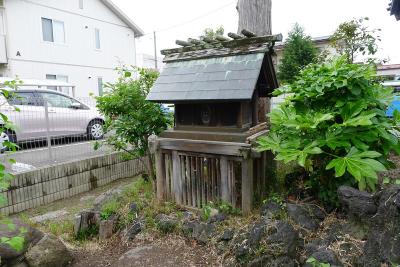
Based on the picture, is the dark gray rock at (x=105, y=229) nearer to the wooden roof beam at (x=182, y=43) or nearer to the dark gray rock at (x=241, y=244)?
the dark gray rock at (x=241, y=244)

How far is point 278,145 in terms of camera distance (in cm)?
326

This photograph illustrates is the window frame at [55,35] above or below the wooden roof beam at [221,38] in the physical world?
above

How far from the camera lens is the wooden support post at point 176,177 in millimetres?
4223

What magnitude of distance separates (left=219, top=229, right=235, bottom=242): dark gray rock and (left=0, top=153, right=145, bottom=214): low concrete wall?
3.66m

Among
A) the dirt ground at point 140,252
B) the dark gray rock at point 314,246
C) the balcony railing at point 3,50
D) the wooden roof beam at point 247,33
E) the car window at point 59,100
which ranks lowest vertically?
the dirt ground at point 140,252

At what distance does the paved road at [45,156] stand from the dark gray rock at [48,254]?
230 cm

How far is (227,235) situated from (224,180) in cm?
70

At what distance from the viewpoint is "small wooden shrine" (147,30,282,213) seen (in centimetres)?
367

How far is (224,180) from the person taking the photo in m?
3.86

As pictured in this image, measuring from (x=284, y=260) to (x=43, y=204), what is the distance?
4.53 meters

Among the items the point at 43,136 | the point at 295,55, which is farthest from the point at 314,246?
the point at 295,55

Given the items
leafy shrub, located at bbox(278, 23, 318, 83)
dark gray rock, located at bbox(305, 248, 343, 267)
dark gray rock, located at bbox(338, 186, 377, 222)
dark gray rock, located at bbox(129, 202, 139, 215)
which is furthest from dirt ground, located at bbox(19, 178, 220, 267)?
leafy shrub, located at bbox(278, 23, 318, 83)

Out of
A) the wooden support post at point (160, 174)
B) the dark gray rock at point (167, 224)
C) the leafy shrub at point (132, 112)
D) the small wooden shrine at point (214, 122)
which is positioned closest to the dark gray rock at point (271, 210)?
the small wooden shrine at point (214, 122)

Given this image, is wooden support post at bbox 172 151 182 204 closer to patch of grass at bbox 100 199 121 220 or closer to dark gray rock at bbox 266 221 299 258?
patch of grass at bbox 100 199 121 220
